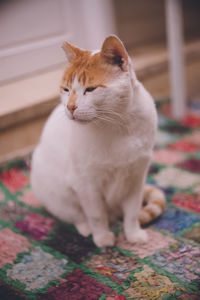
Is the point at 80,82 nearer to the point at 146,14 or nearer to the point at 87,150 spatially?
the point at 87,150

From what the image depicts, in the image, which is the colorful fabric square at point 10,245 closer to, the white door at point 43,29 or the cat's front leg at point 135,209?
the cat's front leg at point 135,209

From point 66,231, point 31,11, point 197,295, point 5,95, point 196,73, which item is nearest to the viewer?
point 197,295

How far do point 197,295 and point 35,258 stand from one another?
0.51 m

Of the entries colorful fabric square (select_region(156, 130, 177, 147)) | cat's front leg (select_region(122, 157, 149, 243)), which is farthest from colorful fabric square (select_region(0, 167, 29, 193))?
colorful fabric square (select_region(156, 130, 177, 147))

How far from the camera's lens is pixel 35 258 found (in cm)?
102

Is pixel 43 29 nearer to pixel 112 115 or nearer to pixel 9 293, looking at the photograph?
pixel 112 115

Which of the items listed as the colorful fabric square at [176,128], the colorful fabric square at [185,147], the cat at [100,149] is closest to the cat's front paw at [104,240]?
the cat at [100,149]

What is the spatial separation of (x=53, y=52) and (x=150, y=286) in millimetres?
1042

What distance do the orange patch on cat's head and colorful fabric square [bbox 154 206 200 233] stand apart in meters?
0.60

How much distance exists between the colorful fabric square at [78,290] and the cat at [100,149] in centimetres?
19

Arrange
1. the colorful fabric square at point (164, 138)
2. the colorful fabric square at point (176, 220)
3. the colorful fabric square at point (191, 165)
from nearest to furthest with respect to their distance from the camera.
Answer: the colorful fabric square at point (176, 220) → the colorful fabric square at point (191, 165) → the colorful fabric square at point (164, 138)

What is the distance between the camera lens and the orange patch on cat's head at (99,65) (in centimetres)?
80

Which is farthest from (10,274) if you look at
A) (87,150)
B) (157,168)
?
(157,168)

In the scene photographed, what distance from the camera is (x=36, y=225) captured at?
120 centimetres
